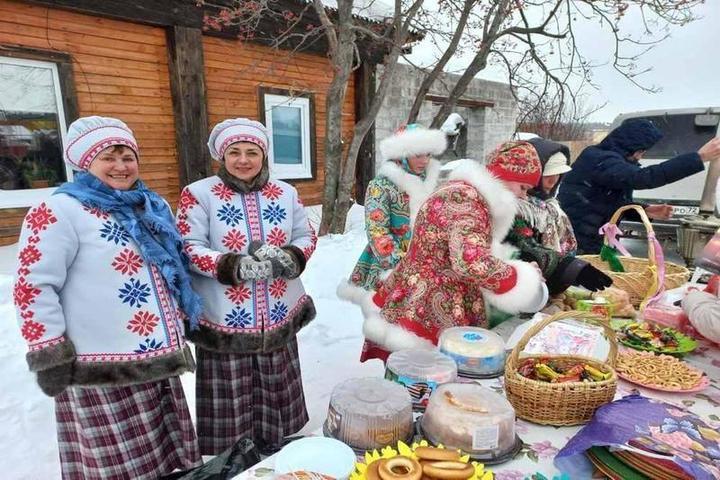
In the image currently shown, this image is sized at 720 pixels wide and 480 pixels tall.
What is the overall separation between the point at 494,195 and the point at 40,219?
166 centimetres

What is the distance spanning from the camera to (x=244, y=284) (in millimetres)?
2025

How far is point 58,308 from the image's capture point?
5.15ft

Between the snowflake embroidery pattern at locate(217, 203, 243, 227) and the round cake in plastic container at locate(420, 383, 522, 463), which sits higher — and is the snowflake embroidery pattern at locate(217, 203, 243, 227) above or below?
above

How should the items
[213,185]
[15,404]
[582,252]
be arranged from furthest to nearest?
1. [582,252]
2. [15,404]
3. [213,185]

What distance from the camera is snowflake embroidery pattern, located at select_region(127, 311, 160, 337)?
5.59 feet

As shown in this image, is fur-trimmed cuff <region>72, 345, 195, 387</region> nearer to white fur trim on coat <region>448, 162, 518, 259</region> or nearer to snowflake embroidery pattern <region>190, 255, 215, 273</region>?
snowflake embroidery pattern <region>190, 255, 215, 273</region>

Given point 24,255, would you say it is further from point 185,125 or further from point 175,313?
point 185,125

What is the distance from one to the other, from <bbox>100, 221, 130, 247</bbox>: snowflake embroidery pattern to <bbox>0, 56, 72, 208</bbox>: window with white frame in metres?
4.19

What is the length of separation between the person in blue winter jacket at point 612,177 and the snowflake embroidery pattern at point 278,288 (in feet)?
7.78

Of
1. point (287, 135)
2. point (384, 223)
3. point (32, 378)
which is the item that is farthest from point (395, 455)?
point (287, 135)

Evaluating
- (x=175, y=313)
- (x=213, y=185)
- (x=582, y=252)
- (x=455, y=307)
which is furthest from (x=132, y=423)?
(x=582, y=252)

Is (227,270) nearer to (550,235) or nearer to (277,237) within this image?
(277,237)

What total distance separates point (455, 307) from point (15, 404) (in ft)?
9.30

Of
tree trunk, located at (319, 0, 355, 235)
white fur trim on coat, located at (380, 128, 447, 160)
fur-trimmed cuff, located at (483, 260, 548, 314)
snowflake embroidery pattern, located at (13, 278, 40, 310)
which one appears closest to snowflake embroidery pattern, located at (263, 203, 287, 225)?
snowflake embroidery pattern, located at (13, 278, 40, 310)
